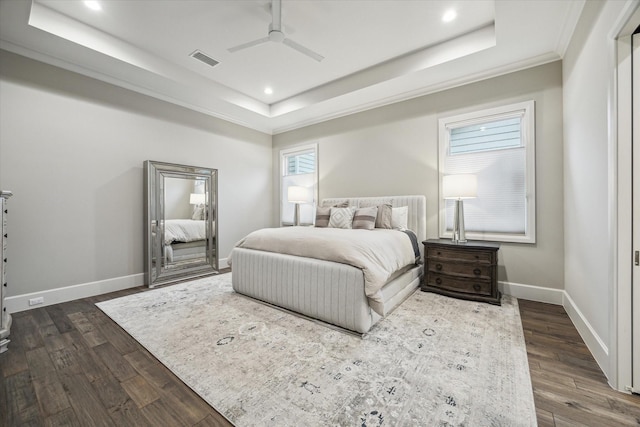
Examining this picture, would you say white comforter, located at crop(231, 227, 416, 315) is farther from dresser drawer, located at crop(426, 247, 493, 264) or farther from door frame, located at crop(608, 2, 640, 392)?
door frame, located at crop(608, 2, 640, 392)

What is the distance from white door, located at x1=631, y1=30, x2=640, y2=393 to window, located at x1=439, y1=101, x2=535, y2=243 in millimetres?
1652

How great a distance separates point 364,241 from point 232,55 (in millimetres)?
2891

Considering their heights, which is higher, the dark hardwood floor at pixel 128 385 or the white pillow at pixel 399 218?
the white pillow at pixel 399 218

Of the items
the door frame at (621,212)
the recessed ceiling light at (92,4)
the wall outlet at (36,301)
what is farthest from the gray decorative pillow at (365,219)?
the wall outlet at (36,301)

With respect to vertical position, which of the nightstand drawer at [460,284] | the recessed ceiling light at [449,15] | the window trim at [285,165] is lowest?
the nightstand drawer at [460,284]

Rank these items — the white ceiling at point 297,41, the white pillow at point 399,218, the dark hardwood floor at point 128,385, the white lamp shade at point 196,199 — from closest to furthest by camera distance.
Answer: the dark hardwood floor at point 128,385 < the white ceiling at point 297,41 < the white pillow at point 399,218 < the white lamp shade at point 196,199

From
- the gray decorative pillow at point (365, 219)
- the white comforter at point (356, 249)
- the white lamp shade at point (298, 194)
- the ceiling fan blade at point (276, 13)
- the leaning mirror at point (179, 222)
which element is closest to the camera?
the white comforter at point (356, 249)

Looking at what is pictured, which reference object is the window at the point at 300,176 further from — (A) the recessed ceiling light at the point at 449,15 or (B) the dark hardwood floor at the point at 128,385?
(B) the dark hardwood floor at the point at 128,385

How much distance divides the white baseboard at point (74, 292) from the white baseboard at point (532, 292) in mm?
4875

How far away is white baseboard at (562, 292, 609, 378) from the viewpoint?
5.40ft

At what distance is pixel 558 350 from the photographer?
6.18ft

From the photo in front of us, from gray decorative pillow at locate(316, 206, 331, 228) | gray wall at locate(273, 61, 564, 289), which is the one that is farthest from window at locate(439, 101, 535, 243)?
gray decorative pillow at locate(316, 206, 331, 228)

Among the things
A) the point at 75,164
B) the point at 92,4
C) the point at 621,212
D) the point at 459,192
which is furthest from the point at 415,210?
the point at 75,164

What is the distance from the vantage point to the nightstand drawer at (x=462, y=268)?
2811mm
